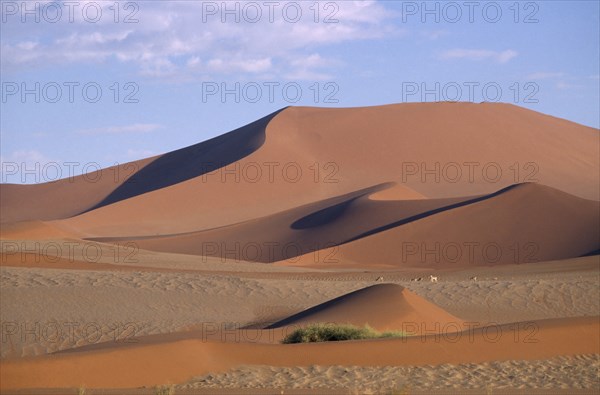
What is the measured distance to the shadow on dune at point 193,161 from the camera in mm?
67875

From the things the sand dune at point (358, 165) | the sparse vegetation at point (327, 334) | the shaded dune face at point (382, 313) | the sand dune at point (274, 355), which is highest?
the sand dune at point (358, 165)

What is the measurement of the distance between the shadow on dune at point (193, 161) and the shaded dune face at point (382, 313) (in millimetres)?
48603

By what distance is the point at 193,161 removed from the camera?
72.9 metres

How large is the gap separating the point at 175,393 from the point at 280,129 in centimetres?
6102

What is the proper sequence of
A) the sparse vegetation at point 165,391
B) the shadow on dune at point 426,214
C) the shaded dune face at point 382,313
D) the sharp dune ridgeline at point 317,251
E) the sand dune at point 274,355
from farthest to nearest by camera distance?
the shadow on dune at point 426,214 → the shaded dune face at point 382,313 → the sharp dune ridgeline at point 317,251 → the sand dune at point 274,355 → the sparse vegetation at point 165,391

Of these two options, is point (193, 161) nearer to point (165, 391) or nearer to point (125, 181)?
point (125, 181)

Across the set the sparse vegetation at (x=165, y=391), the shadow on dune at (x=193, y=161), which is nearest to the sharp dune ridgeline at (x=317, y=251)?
the shadow on dune at (x=193, y=161)

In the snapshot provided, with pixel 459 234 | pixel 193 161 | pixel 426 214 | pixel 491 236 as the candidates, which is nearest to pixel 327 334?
pixel 491 236

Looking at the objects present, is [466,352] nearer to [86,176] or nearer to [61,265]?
[61,265]

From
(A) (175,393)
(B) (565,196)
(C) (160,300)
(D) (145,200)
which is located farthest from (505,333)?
(D) (145,200)

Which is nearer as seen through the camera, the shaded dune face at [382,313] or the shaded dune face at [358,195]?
the shaded dune face at [382,313]

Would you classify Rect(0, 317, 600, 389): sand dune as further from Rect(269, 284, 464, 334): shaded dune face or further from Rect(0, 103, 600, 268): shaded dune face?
Rect(0, 103, 600, 268): shaded dune face

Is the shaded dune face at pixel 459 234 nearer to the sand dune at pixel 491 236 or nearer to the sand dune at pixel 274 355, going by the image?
the sand dune at pixel 491 236

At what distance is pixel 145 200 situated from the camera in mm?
63125
